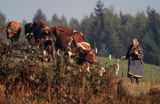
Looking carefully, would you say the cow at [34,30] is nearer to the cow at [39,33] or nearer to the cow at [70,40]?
the cow at [39,33]

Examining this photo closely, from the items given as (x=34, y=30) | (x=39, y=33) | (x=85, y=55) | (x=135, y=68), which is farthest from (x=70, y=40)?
(x=34, y=30)

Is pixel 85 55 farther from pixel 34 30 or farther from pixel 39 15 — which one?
pixel 39 15

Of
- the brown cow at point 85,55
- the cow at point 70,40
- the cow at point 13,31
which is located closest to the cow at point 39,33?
the cow at point 70,40

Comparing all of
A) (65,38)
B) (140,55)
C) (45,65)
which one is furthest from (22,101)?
(65,38)

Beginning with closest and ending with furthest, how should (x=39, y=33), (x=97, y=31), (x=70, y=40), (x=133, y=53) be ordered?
1. (x=133, y=53)
2. (x=70, y=40)
3. (x=39, y=33)
4. (x=97, y=31)

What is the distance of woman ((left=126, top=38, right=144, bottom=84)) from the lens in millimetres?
18328

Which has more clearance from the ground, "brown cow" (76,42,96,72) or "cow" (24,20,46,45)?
"cow" (24,20,46,45)

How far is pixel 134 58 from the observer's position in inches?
734

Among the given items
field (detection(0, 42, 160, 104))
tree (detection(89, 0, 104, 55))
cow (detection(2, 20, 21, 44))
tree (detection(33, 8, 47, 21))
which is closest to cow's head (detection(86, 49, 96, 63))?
field (detection(0, 42, 160, 104))

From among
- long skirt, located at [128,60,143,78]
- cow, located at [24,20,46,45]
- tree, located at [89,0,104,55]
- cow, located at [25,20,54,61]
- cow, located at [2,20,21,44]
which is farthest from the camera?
tree, located at [89,0,104,55]

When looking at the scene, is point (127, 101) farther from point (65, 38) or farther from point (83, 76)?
point (65, 38)

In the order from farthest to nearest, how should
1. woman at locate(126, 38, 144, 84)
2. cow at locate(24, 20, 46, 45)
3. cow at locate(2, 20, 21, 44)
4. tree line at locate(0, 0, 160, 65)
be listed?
tree line at locate(0, 0, 160, 65)
cow at locate(2, 20, 21, 44)
cow at locate(24, 20, 46, 45)
woman at locate(126, 38, 144, 84)

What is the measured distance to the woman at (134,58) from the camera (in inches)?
722

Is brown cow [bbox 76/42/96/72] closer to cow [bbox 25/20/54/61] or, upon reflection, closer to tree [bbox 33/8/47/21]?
cow [bbox 25/20/54/61]
